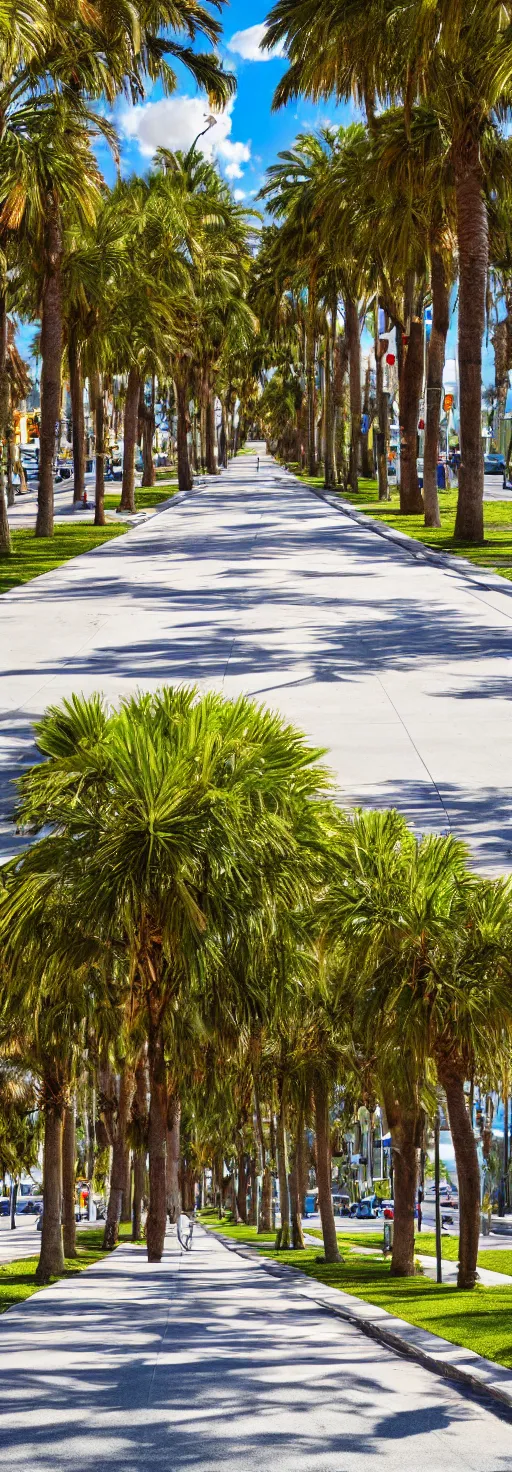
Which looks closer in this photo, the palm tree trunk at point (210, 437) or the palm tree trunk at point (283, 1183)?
the palm tree trunk at point (283, 1183)

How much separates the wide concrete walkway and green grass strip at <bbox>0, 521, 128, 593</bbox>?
0.67 m

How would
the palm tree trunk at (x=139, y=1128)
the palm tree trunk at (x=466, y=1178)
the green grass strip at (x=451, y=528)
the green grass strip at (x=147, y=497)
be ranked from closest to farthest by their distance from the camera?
the palm tree trunk at (x=466, y=1178)
the green grass strip at (x=451, y=528)
the palm tree trunk at (x=139, y=1128)
the green grass strip at (x=147, y=497)

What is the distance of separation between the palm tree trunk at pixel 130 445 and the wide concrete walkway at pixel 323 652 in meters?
12.8

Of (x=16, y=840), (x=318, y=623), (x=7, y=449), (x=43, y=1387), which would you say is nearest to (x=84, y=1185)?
(x=7, y=449)

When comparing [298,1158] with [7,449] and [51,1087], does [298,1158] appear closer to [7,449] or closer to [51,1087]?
[51,1087]

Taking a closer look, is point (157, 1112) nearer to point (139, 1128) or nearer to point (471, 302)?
point (139, 1128)

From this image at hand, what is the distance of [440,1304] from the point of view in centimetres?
1617

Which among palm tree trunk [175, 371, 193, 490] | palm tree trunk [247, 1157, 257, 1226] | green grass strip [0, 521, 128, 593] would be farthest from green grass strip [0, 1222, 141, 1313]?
palm tree trunk [175, 371, 193, 490]

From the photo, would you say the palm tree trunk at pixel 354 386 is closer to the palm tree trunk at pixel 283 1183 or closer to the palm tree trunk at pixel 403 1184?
the palm tree trunk at pixel 283 1183

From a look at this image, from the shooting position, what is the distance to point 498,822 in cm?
1515

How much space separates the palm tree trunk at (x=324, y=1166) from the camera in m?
29.7

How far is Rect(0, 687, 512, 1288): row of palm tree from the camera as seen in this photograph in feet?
51.4

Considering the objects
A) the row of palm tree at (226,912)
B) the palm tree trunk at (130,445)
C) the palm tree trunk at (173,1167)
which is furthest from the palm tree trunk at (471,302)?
the palm tree trunk at (130,445)

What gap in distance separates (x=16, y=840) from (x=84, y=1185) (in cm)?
8438
